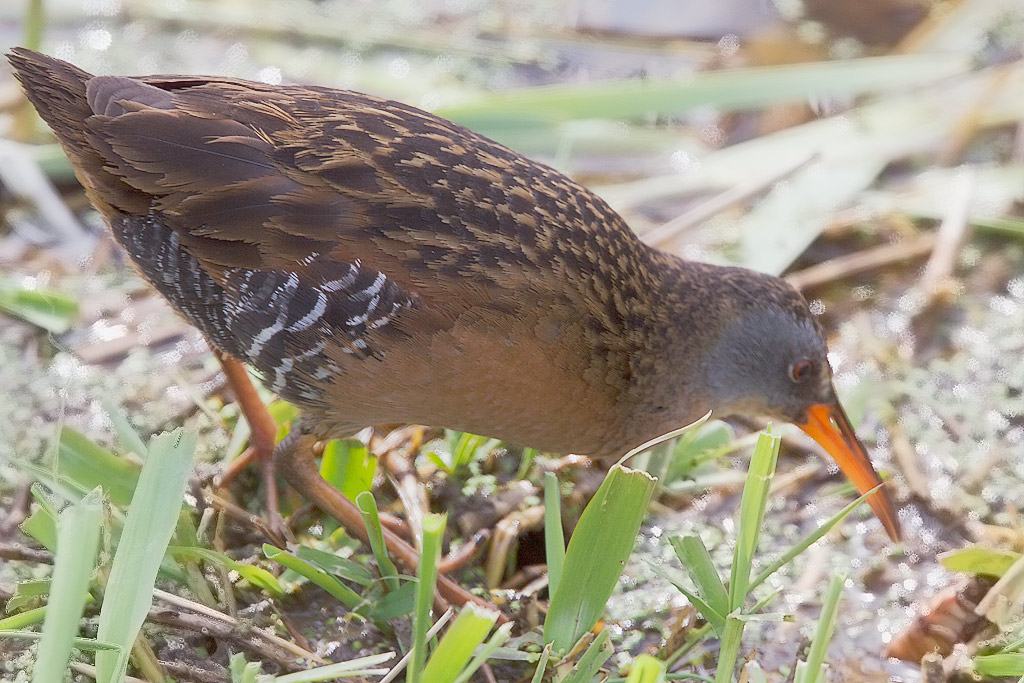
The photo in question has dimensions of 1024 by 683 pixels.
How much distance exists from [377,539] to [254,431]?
0.66m

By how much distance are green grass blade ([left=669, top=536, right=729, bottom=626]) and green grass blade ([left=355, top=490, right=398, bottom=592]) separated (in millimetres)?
627

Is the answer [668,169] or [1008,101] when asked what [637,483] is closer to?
[668,169]

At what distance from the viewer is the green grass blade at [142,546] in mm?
1905

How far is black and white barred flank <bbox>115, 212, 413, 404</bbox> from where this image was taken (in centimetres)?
249

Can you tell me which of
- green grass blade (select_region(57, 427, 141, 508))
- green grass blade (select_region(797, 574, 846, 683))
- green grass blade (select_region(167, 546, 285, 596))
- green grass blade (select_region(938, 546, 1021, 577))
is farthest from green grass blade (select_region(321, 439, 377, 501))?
green grass blade (select_region(938, 546, 1021, 577))

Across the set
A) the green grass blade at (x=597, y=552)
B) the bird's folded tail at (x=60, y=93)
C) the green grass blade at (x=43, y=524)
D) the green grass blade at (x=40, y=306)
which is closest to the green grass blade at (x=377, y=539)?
the green grass blade at (x=597, y=552)

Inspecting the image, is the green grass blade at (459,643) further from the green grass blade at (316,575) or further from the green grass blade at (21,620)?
the green grass blade at (21,620)

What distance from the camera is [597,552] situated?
2.11 meters

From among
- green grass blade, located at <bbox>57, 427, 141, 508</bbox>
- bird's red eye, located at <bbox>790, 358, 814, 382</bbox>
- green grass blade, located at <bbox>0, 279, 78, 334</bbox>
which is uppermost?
bird's red eye, located at <bbox>790, 358, 814, 382</bbox>

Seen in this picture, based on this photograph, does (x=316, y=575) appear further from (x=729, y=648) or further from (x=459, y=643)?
(x=729, y=648)

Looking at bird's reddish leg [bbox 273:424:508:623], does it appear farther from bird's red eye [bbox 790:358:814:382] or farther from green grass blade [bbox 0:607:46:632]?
bird's red eye [bbox 790:358:814:382]

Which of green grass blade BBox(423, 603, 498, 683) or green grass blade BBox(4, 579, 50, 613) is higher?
green grass blade BBox(423, 603, 498, 683)

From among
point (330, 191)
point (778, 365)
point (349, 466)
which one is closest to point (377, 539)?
point (349, 466)

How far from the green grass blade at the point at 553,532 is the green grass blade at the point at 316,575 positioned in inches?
19.0
